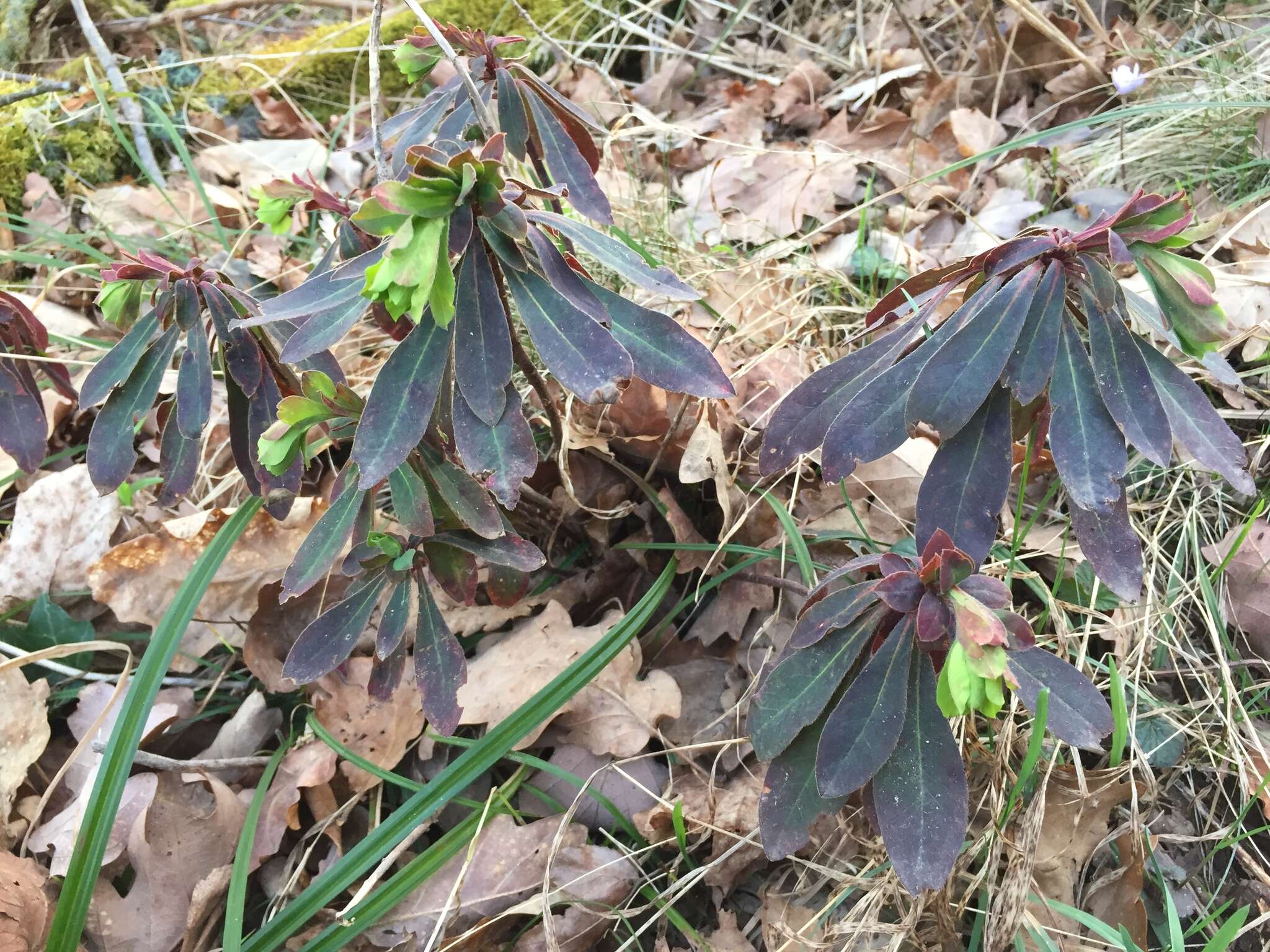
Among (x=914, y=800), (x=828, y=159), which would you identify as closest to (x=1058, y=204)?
(x=828, y=159)

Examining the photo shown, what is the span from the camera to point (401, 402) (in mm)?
927

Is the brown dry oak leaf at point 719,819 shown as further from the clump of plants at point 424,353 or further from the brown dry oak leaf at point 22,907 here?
the brown dry oak leaf at point 22,907

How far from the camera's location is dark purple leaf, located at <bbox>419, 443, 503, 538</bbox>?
107 centimetres

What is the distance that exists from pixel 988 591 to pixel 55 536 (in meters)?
1.74

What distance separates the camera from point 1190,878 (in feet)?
3.84

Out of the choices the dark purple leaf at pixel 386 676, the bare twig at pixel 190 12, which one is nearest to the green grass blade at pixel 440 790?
the dark purple leaf at pixel 386 676

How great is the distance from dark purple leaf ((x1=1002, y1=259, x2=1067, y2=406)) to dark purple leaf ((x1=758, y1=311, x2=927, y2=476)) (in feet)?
0.46

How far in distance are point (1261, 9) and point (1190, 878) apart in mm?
2161

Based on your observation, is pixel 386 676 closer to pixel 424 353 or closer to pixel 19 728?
pixel 424 353

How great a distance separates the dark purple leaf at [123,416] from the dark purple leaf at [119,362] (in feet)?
0.05

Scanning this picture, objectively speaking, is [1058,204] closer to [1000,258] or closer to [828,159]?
[828,159]

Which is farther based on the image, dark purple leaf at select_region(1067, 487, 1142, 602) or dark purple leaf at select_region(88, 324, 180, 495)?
dark purple leaf at select_region(88, 324, 180, 495)

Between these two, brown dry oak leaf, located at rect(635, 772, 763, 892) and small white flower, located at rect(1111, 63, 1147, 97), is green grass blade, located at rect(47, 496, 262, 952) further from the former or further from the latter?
small white flower, located at rect(1111, 63, 1147, 97)

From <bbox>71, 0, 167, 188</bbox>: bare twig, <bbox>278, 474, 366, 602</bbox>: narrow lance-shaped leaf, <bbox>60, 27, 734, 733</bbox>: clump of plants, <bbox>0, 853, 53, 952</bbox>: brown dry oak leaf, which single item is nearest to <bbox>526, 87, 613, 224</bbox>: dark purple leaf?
<bbox>60, 27, 734, 733</bbox>: clump of plants
